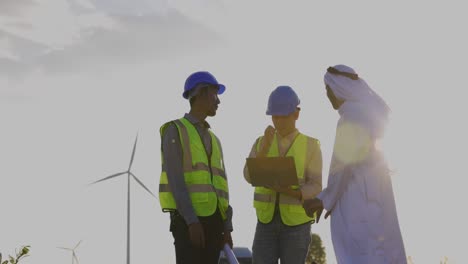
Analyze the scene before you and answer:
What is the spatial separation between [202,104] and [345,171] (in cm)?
156

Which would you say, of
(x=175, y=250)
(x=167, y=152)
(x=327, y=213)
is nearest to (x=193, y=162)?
(x=167, y=152)

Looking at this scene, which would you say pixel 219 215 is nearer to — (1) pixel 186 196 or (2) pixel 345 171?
(1) pixel 186 196

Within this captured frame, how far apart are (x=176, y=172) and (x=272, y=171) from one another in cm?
145

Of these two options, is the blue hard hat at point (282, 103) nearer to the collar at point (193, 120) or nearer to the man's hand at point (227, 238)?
the collar at point (193, 120)

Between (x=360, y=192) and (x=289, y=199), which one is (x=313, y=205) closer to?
(x=360, y=192)

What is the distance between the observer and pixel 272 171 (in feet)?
27.2

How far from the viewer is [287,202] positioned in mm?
8445

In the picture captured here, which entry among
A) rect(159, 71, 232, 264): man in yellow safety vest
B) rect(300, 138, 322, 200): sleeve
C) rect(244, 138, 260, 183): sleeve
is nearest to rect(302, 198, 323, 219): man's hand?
rect(159, 71, 232, 264): man in yellow safety vest

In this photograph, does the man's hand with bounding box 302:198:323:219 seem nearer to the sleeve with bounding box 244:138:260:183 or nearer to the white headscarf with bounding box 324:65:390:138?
the white headscarf with bounding box 324:65:390:138

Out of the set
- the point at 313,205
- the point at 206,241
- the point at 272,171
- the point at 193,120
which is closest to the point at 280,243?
the point at 272,171

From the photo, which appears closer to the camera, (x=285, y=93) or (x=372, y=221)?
(x=372, y=221)

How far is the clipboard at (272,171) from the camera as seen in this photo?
27.0ft

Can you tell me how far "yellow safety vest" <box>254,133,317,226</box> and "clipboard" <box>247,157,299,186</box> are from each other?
0.23 metres

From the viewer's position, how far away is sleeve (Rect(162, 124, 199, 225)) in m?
7.11
